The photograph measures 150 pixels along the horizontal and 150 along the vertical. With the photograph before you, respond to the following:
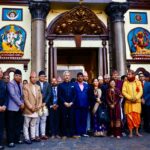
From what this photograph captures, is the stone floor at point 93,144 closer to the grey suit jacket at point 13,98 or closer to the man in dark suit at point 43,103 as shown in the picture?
the man in dark suit at point 43,103

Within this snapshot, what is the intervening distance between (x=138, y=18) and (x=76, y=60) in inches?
164

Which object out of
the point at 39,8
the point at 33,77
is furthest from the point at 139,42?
the point at 33,77

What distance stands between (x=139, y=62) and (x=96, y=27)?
2286 mm

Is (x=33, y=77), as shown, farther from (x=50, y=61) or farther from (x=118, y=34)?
(x=118, y=34)

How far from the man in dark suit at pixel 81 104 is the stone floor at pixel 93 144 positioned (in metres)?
0.45

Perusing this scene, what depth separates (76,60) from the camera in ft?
50.5

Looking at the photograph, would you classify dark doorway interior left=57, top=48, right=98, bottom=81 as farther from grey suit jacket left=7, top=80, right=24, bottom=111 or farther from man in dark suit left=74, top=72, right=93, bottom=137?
grey suit jacket left=7, top=80, right=24, bottom=111

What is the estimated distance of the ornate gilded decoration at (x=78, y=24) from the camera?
12.0 m

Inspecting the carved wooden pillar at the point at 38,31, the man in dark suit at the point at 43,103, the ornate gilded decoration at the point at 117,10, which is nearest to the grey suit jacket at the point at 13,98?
the man in dark suit at the point at 43,103

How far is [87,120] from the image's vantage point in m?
7.90

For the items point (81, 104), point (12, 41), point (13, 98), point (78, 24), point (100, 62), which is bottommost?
point (81, 104)

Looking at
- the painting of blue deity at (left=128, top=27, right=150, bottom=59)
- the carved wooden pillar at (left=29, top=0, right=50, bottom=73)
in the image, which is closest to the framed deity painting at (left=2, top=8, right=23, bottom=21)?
the carved wooden pillar at (left=29, top=0, right=50, bottom=73)

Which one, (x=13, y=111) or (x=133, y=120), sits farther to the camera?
(x=133, y=120)

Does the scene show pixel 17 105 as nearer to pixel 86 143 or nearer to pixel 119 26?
pixel 86 143
